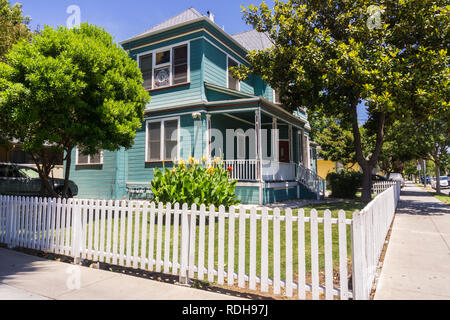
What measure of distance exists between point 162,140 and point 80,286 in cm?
1043

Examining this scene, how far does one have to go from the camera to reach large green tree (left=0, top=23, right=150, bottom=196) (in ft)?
23.0

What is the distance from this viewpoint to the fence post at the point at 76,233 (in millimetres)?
5250

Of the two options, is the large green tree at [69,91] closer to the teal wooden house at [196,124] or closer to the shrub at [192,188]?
the shrub at [192,188]

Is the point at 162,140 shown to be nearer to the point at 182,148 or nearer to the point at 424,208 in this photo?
the point at 182,148

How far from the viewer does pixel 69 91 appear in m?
7.10

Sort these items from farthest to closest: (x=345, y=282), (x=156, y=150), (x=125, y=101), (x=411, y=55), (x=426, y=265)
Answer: (x=156, y=150) → (x=411, y=55) → (x=125, y=101) → (x=426, y=265) → (x=345, y=282)

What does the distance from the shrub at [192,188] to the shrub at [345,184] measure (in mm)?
10872

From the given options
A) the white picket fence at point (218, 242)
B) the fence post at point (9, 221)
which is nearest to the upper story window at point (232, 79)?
the white picket fence at point (218, 242)

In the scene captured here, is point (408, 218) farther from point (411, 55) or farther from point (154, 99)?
point (154, 99)

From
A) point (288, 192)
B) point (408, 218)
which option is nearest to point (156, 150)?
point (288, 192)

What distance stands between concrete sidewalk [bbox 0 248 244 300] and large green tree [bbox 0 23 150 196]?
12.6 ft

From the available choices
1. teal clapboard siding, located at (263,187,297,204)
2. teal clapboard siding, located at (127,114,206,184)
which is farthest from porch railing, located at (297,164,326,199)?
teal clapboard siding, located at (127,114,206,184)

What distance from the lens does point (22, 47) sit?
7402 mm

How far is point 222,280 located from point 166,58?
12892 mm
